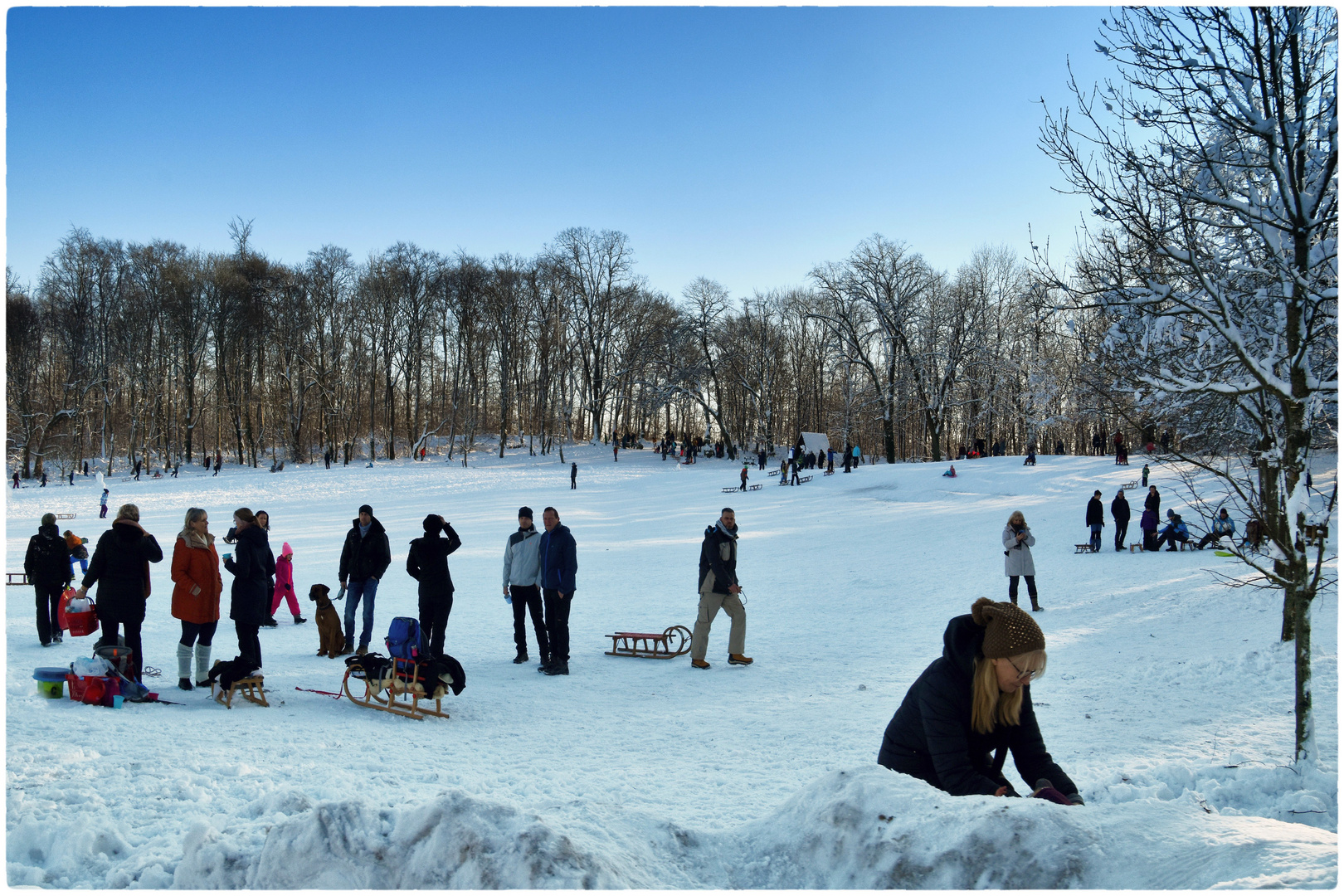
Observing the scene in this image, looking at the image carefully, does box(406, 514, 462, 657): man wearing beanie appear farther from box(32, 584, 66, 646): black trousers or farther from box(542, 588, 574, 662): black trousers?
box(32, 584, 66, 646): black trousers

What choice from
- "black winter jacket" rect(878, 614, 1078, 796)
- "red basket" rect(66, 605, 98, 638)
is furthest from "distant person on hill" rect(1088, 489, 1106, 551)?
"red basket" rect(66, 605, 98, 638)

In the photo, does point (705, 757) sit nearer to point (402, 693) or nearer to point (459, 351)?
point (402, 693)

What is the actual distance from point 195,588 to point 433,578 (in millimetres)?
2098

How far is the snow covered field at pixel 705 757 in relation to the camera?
8.43 ft

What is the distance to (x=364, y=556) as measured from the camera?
29.2 ft

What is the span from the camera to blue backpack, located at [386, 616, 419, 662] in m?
6.84

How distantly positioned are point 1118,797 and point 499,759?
3895 mm

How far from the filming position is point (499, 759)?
17.4 feet

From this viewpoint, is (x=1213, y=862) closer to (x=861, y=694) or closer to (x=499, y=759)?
(x=499, y=759)

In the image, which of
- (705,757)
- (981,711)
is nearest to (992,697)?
(981,711)

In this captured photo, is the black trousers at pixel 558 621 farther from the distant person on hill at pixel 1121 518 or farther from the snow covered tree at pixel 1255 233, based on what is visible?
the distant person on hill at pixel 1121 518

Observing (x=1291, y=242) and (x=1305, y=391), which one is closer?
(x=1305, y=391)

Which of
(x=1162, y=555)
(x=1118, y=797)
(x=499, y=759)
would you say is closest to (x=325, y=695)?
(x=499, y=759)

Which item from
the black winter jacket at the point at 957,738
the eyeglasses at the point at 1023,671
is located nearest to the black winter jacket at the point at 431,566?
the black winter jacket at the point at 957,738
